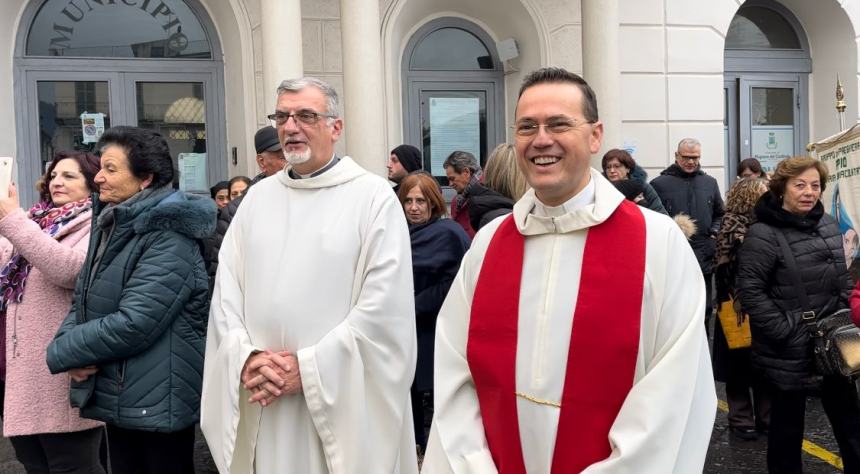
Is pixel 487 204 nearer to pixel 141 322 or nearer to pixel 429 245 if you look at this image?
pixel 429 245

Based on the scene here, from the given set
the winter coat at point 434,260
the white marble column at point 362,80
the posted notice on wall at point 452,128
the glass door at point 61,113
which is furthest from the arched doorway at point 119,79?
the winter coat at point 434,260

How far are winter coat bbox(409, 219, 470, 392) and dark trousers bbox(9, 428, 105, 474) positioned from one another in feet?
6.12

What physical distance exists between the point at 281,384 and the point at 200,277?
78cm

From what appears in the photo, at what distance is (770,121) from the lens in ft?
39.7

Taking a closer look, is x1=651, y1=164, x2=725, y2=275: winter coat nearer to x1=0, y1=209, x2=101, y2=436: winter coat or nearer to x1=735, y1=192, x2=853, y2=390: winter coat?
x1=735, y1=192, x2=853, y2=390: winter coat

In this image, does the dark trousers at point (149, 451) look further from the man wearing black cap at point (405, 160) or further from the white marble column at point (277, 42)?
the white marble column at point (277, 42)

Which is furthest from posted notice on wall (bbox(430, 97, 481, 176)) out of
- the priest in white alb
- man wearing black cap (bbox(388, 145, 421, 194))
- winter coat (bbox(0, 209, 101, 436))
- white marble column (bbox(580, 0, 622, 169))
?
the priest in white alb

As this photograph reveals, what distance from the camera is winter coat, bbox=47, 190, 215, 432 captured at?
3334 millimetres

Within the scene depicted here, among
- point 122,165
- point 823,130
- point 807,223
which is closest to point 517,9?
point 823,130

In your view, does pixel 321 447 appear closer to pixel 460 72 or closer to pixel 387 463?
pixel 387 463

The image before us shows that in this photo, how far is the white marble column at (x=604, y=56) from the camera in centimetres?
958

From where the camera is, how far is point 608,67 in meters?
9.60

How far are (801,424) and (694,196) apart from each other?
4092mm

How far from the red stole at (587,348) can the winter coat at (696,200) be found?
20.6 feet
